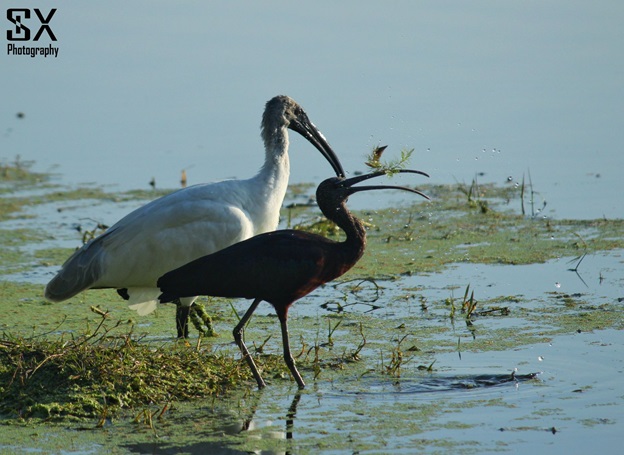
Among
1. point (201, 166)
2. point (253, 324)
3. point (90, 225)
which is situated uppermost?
point (201, 166)

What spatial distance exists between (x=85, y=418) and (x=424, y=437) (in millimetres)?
1626

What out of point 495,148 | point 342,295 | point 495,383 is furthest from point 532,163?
point 495,383

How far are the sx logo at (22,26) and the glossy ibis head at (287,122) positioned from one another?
28.9 ft

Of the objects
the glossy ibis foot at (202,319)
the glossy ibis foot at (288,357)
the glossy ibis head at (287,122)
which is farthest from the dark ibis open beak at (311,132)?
the glossy ibis foot at (288,357)

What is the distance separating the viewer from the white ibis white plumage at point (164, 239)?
7625 millimetres

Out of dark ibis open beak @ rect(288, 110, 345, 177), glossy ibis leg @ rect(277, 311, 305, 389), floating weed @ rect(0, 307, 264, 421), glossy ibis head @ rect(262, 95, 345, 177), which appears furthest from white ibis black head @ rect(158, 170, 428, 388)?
dark ibis open beak @ rect(288, 110, 345, 177)

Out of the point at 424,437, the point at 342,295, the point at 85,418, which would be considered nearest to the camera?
the point at 424,437

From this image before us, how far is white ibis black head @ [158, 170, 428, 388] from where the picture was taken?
257 inches

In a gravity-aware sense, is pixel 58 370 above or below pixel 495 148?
below

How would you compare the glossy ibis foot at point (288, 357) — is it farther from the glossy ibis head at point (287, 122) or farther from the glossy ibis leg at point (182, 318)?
the glossy ibis head at point (287, 122)

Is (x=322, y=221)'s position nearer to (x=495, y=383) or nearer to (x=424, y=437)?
(x=495, y=383)

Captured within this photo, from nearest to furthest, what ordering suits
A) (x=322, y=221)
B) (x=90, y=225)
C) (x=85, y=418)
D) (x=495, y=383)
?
(x=85, y=418) < (x=495, y=383) < (x=322, y=221) < (x=90, y=225)

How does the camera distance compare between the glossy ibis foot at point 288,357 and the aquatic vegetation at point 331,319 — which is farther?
the glossy ibis foot at point 288,357

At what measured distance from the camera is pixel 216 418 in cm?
607
